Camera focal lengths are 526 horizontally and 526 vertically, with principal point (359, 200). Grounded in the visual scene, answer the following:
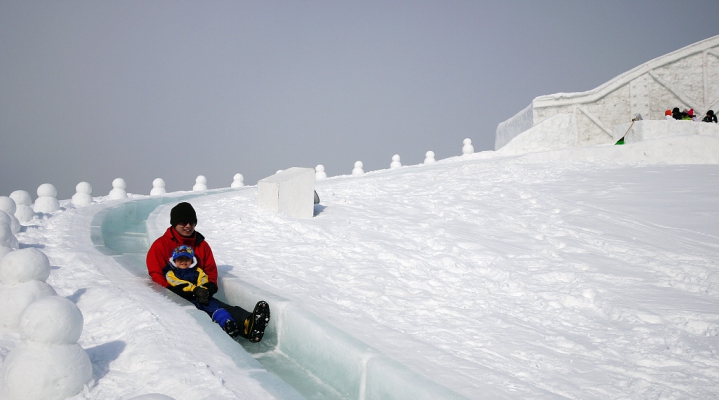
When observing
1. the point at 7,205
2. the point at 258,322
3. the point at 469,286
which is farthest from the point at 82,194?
the point at 469,286

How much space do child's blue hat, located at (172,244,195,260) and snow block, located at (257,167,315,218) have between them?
11.1 feet

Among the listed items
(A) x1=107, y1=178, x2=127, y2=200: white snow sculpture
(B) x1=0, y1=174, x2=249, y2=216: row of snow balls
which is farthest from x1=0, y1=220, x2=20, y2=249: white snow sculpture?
(A) x1=107, y1=178, x2=127, y2=200: white snow sculpture

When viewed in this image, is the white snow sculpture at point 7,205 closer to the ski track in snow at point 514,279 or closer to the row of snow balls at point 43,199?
the row of snow balls at point 43,199

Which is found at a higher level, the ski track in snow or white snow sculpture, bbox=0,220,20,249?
white snow sculpture, bbox=0,220,20,249

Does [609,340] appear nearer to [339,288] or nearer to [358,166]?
[339,288]

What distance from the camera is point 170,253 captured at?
4.68 m

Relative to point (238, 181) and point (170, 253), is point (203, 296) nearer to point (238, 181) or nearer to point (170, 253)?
point (170, 253)

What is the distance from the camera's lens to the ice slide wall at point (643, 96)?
16047 mm

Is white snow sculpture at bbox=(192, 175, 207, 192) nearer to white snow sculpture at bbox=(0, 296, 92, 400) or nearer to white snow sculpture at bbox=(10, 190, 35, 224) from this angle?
white snow sculpture at bbox=(10, 190, 35, 224)

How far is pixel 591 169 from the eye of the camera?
11.6 metres

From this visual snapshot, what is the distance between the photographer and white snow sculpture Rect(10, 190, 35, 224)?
783 centimetres

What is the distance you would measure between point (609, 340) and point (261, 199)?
5.62 metres

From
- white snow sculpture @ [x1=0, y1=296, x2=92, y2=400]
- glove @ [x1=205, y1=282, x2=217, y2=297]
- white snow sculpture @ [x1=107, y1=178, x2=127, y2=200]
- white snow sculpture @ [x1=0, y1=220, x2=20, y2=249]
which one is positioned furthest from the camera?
white snow sculpture @ [x1=107, y1=178, x2=127, y2=200]

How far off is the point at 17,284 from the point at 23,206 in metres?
5.15
